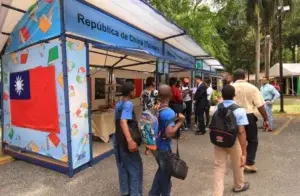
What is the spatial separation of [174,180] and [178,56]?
7.28 meters

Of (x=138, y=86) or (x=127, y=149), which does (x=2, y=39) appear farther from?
(x=138, y=86)

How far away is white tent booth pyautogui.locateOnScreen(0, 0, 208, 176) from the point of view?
18.4 ft

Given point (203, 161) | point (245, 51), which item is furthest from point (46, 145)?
point (245, 51)

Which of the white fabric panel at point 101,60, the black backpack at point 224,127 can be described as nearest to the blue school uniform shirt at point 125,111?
the black backpack at point 224,127

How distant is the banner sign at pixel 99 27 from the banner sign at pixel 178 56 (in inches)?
71.2

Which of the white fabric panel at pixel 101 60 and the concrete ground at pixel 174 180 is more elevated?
the white fabric panel at pixel 101 60

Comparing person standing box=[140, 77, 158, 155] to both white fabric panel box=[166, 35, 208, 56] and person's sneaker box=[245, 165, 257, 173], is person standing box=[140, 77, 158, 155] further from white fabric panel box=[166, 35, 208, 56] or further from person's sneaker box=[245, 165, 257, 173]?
white fabric panel box=[166, 35, 208, 56]

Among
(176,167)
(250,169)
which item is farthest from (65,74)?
(250,169)

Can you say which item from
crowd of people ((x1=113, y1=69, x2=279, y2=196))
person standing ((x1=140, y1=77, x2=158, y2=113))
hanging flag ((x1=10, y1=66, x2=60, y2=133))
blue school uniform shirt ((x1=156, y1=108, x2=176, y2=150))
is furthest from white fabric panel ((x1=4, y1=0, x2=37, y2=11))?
blue school uniform shirt ((x1=156, y1=108, x2=176, y2=150))

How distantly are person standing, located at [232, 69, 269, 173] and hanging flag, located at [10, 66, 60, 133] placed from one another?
3.19 metres

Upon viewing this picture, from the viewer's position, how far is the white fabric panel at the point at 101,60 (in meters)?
9.59

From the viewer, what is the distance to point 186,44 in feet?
36.8

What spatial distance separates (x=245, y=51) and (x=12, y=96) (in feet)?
120

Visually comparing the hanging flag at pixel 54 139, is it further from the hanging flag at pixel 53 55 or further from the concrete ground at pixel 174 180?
the hanging flag at pixel 53 55
